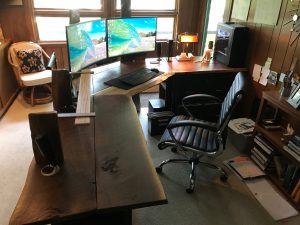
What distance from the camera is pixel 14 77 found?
3.65m

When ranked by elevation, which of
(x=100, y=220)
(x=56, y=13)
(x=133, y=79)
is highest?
(x=56, y=13)

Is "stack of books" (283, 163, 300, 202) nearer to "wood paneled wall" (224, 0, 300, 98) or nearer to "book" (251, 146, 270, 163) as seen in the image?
"book" (251, 146, 270, 163)

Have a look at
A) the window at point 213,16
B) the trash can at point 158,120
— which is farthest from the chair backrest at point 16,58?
the window at point 213,16

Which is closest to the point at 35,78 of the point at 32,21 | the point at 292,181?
the point at 32,21

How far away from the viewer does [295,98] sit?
1.91 m

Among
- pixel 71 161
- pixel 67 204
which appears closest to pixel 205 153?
pixel 71 161

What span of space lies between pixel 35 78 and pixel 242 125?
8.81 feet

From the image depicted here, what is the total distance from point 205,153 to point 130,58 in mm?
1471

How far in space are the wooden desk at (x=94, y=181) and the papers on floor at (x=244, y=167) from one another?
4.23 ft

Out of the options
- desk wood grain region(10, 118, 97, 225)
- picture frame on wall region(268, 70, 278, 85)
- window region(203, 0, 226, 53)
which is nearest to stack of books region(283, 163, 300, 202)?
picture frame on wall region(268, 70, 278, 85)

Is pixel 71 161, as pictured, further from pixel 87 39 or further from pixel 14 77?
pixel 14 77

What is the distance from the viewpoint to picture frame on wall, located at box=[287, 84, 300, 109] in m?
1.87

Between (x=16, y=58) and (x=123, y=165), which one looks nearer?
(x=123, y=165)

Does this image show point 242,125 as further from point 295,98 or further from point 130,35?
point 130,35
